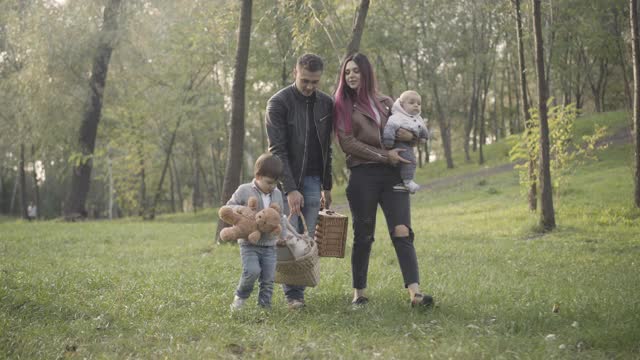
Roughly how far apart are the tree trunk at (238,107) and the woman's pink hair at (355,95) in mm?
7692

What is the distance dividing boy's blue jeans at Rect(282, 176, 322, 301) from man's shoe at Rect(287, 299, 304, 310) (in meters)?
0.05

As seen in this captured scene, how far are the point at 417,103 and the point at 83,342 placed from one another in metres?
3.86

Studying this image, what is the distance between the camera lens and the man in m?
6.13

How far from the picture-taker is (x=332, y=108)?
645 centimetres

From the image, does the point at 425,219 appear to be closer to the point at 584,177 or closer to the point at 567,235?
the point at 567,235

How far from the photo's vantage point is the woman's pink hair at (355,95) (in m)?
6.16

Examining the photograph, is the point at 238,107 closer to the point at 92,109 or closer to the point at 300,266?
the point at 300,266

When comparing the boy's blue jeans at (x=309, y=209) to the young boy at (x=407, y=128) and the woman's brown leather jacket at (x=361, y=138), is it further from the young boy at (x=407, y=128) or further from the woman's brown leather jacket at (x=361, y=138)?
the young boy at (x=407, y=128)

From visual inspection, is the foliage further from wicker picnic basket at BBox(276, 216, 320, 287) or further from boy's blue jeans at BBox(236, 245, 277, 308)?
boy's blue jeans at BBox(236, 245, 277, 308)

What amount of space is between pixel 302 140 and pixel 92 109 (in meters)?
23.8

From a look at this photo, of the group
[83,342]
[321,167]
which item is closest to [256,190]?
[321,167]

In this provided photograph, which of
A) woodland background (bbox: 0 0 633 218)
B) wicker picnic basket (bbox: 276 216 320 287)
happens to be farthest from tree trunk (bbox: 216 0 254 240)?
wicker picnic basket (bbox: 276 216 320 287)

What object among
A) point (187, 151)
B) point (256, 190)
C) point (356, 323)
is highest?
point (187, 151)

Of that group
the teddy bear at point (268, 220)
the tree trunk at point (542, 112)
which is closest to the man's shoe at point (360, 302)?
the teddy bear at point (268, 220)
